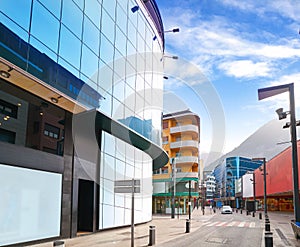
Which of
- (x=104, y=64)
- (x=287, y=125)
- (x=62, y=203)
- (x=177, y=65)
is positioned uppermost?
(x=177, y=65)

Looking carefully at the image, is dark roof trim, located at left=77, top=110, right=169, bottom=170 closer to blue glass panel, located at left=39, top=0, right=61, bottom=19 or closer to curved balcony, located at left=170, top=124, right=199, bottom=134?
blue glass panel, located at left=39, top=0, right=61, bottom=19

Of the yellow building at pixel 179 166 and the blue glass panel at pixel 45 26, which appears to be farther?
the yellow building at pixel 179 166

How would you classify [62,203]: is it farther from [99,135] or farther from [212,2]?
[212,2]

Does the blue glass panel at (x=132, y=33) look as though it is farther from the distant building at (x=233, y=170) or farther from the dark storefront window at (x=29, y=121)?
the distant building at (x=233, y=170)

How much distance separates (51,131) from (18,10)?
6.04 m

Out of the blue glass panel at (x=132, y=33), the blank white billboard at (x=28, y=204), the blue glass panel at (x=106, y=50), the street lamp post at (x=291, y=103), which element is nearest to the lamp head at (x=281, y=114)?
the street lamp post at (x=291, y=103)

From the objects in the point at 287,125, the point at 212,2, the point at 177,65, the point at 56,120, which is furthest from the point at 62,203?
the point at 177,65

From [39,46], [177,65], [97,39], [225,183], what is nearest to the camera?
[39,46]

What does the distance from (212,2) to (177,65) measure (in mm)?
18052

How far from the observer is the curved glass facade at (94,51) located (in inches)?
531

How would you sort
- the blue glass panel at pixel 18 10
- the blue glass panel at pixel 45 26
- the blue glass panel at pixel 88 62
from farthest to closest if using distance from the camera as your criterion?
the blue glass panel at pixel 88 62 → the blue glass panel at pixel 45 26 → the blue glass panel at pixel 18 10

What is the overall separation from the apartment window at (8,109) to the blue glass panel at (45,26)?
2.99m

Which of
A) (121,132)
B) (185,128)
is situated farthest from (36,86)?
(185,128)

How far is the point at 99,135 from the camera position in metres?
21.3
